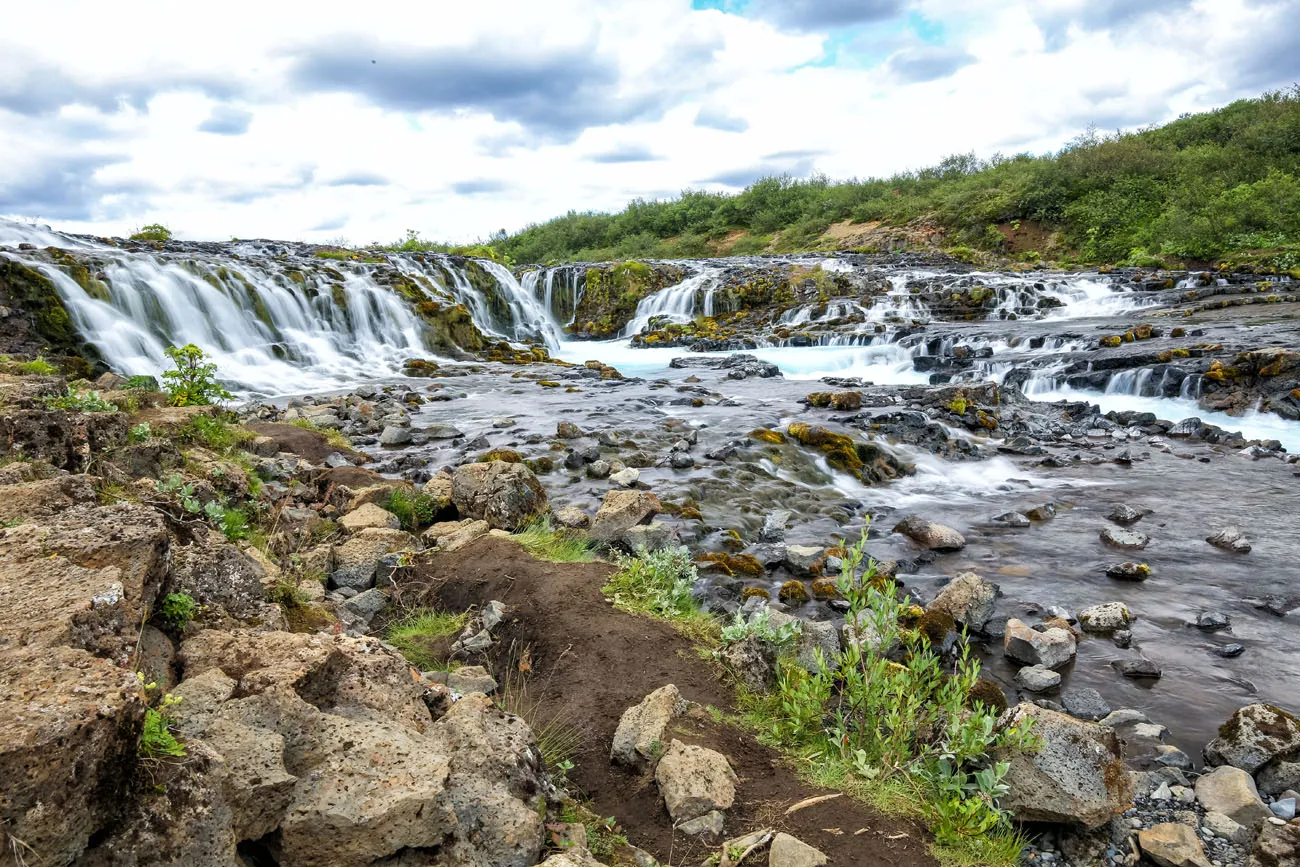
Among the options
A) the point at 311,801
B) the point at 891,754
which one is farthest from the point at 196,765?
the point at 891,754

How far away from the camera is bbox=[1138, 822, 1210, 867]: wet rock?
349 centimetres

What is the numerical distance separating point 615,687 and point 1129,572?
19.4ft

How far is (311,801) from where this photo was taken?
234 cm

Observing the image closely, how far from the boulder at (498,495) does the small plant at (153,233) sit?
98.1ft

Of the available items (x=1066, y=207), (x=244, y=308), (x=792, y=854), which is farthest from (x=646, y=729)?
(x=1066, y=207)

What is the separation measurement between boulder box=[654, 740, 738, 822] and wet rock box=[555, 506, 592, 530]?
13.2 ft

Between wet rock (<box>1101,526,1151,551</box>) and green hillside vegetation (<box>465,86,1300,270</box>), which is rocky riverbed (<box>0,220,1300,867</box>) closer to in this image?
wet rock (<box>1101,526,1151,551</box>)

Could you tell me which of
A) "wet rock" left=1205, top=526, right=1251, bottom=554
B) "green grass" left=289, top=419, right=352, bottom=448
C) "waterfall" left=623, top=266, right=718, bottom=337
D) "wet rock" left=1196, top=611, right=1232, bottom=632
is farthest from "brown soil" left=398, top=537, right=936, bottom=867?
"waterfall" left=623, top=266, right=718, bottom=337

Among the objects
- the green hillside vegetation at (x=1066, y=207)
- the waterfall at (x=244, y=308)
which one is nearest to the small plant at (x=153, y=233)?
the waterfall at (x=244, y=308)

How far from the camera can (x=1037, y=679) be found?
5488 millimetres

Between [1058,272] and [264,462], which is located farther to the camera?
[1058,272]

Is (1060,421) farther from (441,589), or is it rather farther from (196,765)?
(196,765)

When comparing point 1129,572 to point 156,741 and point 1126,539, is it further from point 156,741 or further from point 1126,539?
point 156,741

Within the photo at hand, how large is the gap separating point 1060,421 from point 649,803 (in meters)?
13.4
